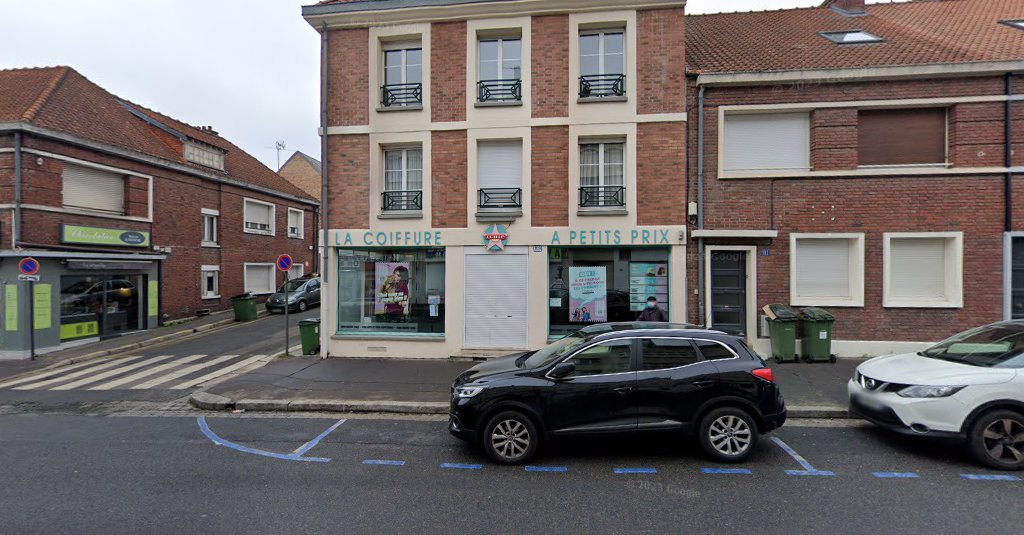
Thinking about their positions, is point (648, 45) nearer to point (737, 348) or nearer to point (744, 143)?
point (744, 143)

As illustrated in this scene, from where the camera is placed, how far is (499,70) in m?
10.1

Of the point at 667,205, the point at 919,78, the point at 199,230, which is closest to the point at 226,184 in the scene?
the point at 199,230

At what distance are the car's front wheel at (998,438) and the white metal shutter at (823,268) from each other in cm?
522

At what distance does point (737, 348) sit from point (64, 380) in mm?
13012

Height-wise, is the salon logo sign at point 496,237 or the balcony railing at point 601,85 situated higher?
the balcony railing at point 601,85

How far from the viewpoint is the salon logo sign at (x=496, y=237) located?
9750 millimetres

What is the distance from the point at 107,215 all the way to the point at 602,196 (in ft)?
51.1

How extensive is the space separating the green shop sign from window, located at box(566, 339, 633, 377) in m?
15.7

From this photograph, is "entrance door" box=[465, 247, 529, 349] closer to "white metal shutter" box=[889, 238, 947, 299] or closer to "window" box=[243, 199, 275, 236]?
"white metal shutter" box=[889, 238, 947, 299]

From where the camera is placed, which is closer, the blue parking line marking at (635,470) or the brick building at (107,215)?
the blue parking line marking at (635,470)

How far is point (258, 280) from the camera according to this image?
21.2 metres

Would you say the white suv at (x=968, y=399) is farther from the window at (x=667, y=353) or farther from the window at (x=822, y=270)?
the window at (x=822, y=270)

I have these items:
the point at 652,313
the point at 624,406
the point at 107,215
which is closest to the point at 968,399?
the point at 624,406

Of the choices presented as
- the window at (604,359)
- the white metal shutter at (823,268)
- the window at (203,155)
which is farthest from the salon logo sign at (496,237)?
the window at (203,155)
